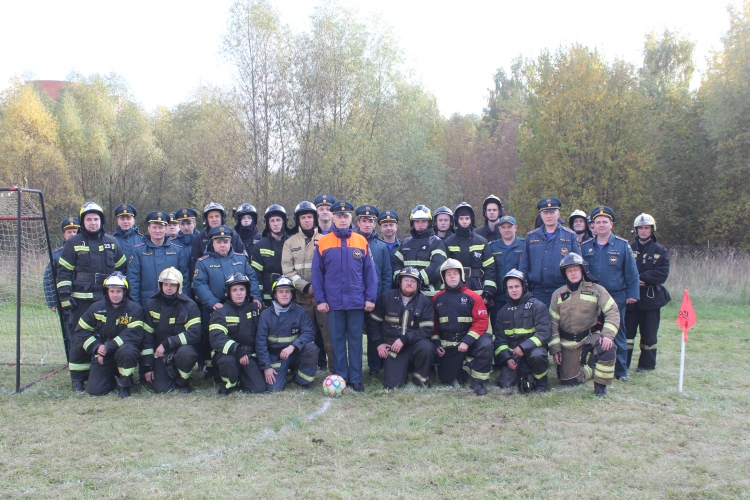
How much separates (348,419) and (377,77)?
2188cm

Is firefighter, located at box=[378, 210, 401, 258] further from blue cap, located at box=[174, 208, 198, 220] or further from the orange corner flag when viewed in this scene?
the orange corner flag

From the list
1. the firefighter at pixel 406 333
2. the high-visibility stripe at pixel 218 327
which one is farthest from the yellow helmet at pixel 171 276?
the firefighter at pixel 406 333

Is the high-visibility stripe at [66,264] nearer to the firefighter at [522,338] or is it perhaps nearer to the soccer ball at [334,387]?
the soccer ball at [334,387]

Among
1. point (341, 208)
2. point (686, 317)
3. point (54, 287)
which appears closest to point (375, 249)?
point (341, 208)

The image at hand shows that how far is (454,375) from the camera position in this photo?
A: 7.14 meters

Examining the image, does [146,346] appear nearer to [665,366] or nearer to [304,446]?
[304,446]

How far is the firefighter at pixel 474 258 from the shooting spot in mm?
7527

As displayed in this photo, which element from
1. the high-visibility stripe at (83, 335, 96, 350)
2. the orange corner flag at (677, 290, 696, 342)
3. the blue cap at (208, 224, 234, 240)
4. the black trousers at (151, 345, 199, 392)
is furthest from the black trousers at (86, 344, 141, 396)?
the orange corner flag at (677, 290, 696, 342)

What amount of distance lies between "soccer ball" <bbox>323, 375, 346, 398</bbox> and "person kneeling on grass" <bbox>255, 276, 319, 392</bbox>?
461 millimetres

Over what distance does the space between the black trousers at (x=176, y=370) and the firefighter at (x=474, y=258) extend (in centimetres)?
363

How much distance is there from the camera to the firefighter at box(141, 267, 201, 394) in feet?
22.7

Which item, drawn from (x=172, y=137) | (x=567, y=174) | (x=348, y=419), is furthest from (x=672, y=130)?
(x=172, y=137)

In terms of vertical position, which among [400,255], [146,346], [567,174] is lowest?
[146,346]

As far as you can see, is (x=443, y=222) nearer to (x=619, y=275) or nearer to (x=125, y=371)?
(x=619, y=275)
